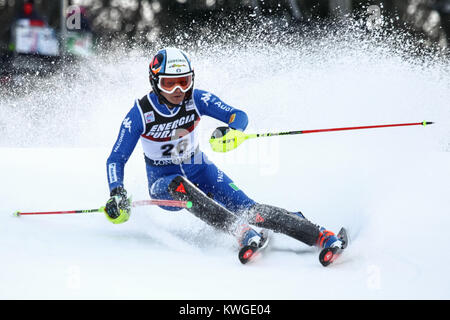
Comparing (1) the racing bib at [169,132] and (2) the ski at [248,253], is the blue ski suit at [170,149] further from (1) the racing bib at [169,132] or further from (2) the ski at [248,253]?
(2) the ski at [248,253]

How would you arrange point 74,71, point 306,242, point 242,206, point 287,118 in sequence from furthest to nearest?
point 74,71, point 287,118, point 242,206, point 306,242

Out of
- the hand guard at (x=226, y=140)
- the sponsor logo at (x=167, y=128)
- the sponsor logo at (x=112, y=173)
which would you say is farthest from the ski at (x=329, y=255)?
the sponsor logo at (x=112, y=173)

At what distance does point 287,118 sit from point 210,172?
322 cm

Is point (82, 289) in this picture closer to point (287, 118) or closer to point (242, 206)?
point (242, 206)

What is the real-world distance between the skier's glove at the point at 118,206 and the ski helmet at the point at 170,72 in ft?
2.41

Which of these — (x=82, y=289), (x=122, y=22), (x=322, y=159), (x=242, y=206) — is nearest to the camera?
(x=82, y=289)

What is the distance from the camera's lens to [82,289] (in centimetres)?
263

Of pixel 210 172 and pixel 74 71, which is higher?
pixel 74 71

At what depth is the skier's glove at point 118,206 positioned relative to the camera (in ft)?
11.5

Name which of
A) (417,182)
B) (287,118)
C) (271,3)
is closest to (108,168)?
(417,182)

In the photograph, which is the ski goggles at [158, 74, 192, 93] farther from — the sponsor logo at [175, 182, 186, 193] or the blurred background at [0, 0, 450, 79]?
the blurred background at [0, 0, 450, 79]

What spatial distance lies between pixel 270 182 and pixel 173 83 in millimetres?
1781

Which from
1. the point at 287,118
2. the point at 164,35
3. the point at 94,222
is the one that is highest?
the point at 164,35

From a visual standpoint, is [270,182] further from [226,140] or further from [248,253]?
[248,253]
